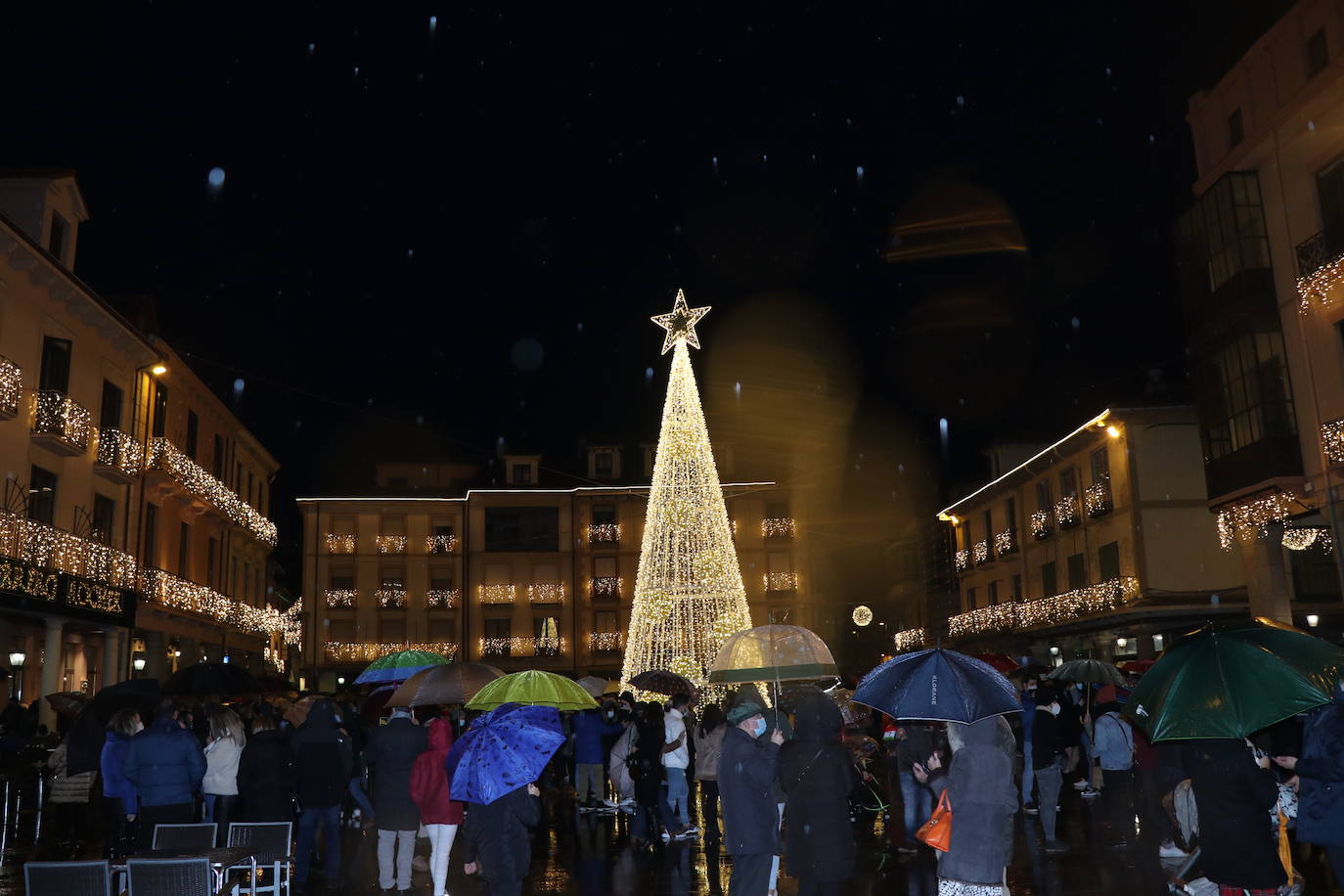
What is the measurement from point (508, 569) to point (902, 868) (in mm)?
43481

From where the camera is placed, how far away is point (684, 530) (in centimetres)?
2481

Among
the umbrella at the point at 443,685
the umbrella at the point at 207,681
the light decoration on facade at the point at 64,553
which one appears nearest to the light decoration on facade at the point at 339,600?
the light decoration on facade at the point at 64,553

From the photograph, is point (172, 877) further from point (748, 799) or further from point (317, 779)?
point (317, 779)

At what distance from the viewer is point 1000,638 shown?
4334cm

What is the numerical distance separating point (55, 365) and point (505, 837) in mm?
20666

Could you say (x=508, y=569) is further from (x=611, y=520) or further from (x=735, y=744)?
(x=735, y=744)

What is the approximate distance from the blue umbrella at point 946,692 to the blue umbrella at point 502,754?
218cm

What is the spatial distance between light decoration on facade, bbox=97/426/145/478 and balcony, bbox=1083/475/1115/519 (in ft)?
87.1

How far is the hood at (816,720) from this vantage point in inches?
298

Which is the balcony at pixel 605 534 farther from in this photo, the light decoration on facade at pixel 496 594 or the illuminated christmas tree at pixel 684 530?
the illuminated christmas tree at pixel 684 530

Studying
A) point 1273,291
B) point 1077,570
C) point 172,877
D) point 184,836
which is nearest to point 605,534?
point 1077,570

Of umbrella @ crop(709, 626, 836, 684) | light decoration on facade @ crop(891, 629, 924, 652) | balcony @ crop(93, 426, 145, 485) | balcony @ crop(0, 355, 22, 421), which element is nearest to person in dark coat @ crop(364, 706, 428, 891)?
umbrella @ crop(709, 626, 836, 684)

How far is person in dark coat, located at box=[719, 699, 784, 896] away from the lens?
25.1 ft

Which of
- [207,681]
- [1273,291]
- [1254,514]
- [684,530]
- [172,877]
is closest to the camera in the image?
[172,877]
